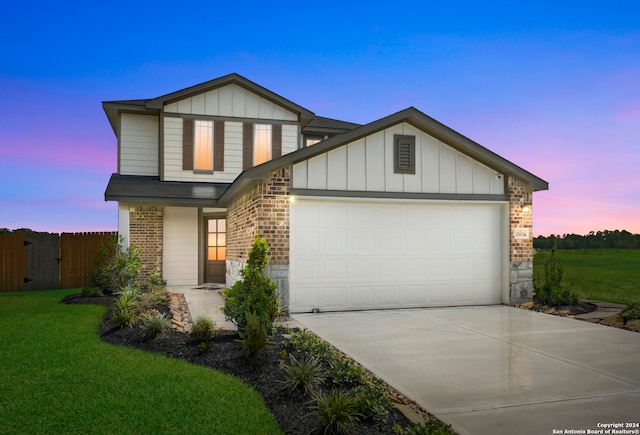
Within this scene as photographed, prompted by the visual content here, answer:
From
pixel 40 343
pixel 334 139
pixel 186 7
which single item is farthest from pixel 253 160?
pixel 40 343

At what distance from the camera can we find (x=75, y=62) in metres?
17.0

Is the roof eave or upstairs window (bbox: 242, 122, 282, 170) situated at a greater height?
the roof eave

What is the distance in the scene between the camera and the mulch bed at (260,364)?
14.0ft

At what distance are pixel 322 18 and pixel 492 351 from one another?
41.2ft

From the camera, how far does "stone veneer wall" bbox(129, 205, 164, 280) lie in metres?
16.2

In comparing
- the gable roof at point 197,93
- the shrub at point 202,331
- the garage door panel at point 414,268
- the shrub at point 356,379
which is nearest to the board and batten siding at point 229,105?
the gable roof at point 197,93

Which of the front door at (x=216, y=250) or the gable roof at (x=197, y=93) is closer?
the gable roof at (x=197, y=93)

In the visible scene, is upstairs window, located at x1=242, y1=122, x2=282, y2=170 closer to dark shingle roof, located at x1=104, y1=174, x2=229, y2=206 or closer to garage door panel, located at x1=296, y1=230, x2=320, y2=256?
dark shingle roof, located at x1=104, y1=174, x2=229, y2=206

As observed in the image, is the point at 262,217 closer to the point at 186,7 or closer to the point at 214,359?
the point at 214,359

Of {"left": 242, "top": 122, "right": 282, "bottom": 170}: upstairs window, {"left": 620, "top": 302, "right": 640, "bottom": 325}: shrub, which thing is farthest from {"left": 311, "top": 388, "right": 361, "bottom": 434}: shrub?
{"left": 242, "top": 122, "right": 282, "bottom": 170}: upstairs window

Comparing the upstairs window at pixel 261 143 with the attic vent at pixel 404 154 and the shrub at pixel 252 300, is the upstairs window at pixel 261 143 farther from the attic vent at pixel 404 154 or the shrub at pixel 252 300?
the shrub at pixel 252 300

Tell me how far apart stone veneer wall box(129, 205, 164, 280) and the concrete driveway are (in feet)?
26.4

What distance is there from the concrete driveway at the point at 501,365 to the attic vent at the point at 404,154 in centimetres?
342

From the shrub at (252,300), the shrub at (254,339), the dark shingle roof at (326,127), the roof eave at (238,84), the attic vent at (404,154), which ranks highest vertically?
the roof eave at (238,84)
